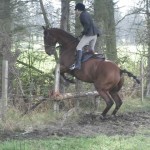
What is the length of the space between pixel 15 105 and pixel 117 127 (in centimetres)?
309

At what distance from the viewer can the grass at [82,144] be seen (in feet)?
24.3

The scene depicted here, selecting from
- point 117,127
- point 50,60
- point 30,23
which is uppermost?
point 30,23

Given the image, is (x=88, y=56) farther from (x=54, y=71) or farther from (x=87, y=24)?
(x=54, y=71)

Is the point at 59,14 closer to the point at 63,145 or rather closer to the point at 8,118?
the point at 8,118

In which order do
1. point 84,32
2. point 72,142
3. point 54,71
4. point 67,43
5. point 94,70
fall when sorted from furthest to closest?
point 54,71 → point 67,43 → point 94,70 → point 84,32 → point 72,142

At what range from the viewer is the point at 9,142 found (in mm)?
7785

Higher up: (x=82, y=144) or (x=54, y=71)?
(x=54, y=71)

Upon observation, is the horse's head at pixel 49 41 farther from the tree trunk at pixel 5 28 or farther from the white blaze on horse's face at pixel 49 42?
the tree trunk at pixel 5 28

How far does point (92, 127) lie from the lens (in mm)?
10047

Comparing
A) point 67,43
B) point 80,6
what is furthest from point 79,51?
point 80,6

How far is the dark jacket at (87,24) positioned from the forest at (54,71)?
1.38 metres

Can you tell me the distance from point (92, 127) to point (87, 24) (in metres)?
3.38

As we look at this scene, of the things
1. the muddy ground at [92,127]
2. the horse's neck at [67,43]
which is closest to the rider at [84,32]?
the horse's neck at [67,43]

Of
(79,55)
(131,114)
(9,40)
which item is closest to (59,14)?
(9,40)
